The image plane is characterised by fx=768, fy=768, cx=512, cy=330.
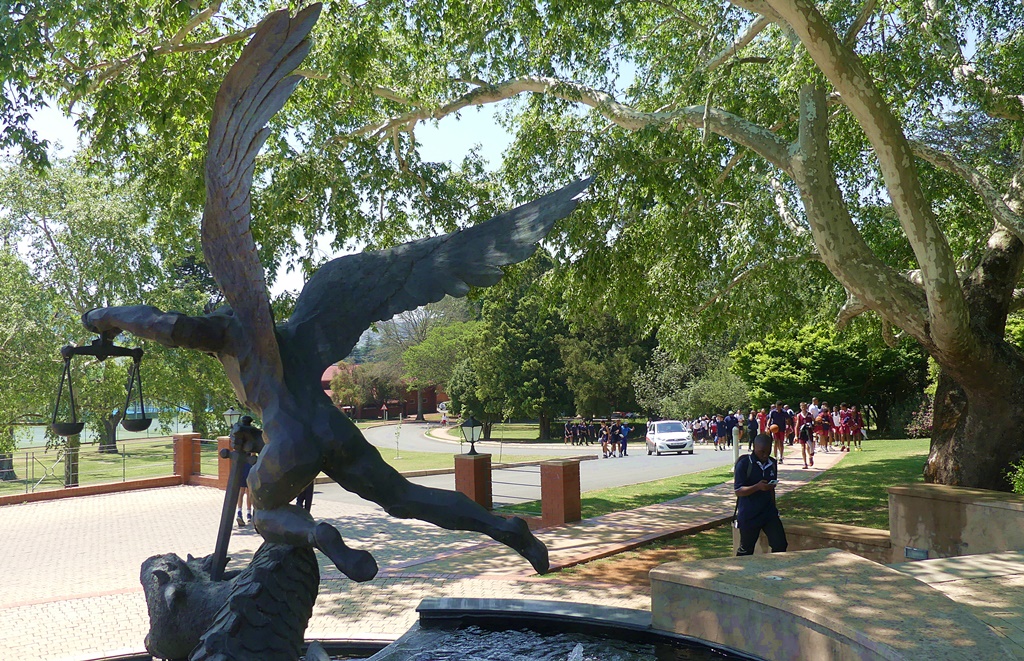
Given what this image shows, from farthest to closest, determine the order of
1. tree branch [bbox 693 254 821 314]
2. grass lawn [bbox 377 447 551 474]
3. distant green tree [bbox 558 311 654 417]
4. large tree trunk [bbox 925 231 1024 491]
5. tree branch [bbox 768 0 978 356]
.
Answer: distant green tree [bbox 558 311 654 417], grass lawn [bbox 377 447 551 474], tree branch [bbox 693 254 821 314], large tree trunk [bbox 925 231 1024 491], tree branch [bbox 768 0 978 356]

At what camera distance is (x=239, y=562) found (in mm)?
10383

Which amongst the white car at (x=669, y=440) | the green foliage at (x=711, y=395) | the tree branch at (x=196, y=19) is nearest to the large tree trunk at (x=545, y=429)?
the green foliage at (x=711, y=395)

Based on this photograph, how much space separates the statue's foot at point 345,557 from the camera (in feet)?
11.6

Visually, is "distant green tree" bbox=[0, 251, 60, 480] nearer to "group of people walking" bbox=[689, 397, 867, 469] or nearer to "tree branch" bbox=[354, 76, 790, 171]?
"tree branch" bbox=[354, 76, 790, 171]

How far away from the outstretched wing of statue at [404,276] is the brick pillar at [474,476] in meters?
9.43

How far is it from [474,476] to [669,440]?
17.7 metres

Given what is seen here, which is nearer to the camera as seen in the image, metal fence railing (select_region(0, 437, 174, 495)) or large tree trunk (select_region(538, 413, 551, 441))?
metal fence railing (select_region(0, 437, 174, 495))

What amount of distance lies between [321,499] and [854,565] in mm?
14338

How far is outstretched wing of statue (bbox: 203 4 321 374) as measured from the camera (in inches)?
163

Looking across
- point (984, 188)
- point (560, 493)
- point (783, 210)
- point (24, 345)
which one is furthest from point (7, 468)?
point (984, 188)

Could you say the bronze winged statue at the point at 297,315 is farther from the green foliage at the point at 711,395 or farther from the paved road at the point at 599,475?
the green foliage at the point at 711,395

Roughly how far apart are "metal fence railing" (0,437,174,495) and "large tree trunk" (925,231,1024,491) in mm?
19753

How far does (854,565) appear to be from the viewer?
4.89 metres

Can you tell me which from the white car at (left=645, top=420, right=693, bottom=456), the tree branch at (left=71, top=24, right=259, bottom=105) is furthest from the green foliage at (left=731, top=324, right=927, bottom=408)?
the tree branch at (left=71, top=24, right=259, bottom=105)
